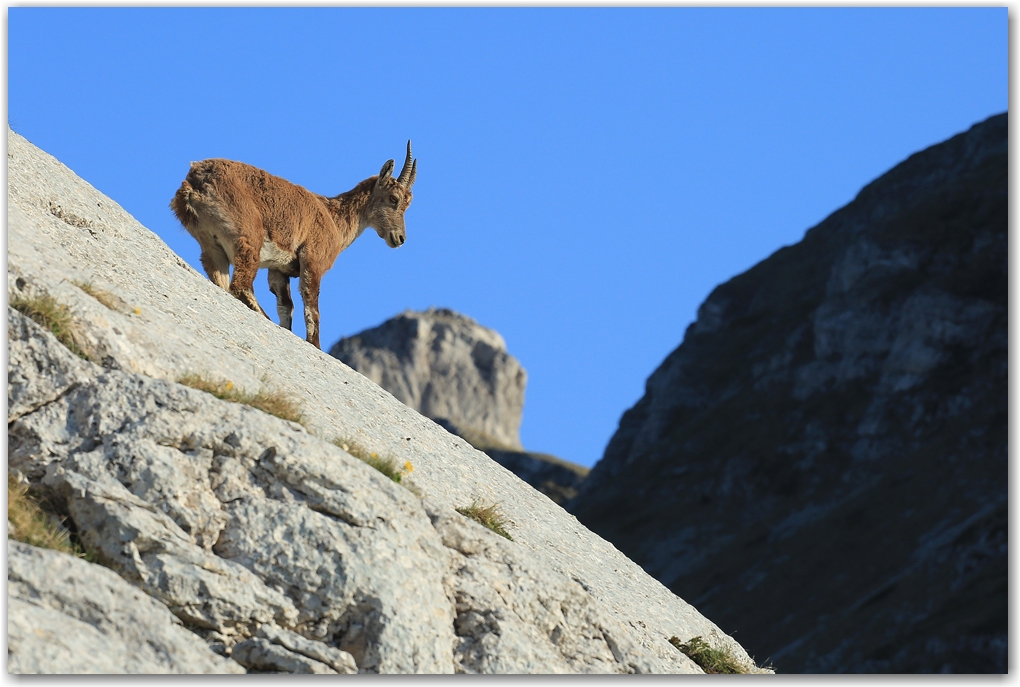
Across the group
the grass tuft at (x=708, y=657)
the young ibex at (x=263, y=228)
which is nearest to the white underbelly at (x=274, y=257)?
the young ibex at (x=263, y=228)

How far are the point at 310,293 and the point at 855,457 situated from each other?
124 meters

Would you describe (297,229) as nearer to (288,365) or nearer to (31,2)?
(288,365)

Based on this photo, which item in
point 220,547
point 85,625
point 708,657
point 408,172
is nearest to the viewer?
point 85,625

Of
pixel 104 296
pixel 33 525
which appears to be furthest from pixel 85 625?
pixel 104 296

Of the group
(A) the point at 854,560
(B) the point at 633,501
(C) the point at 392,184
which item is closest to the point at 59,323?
(C) the point at 392,184

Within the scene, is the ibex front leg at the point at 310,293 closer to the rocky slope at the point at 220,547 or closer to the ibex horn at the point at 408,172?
the ibex horn at the point at 408,172

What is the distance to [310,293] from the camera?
23.3 meters

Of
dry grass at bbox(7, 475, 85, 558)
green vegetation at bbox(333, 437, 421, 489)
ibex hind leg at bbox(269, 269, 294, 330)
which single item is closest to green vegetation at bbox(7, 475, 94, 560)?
dry grass at bbox(7, 475, 85, 558)

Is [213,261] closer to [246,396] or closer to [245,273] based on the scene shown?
[245,273]

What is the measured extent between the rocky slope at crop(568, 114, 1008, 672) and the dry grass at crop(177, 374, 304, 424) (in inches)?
3266

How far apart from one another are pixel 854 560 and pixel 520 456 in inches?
3311

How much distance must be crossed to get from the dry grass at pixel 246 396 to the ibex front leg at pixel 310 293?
29.4 feet

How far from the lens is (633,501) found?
160 meters

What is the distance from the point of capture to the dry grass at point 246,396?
1313 centimetres
